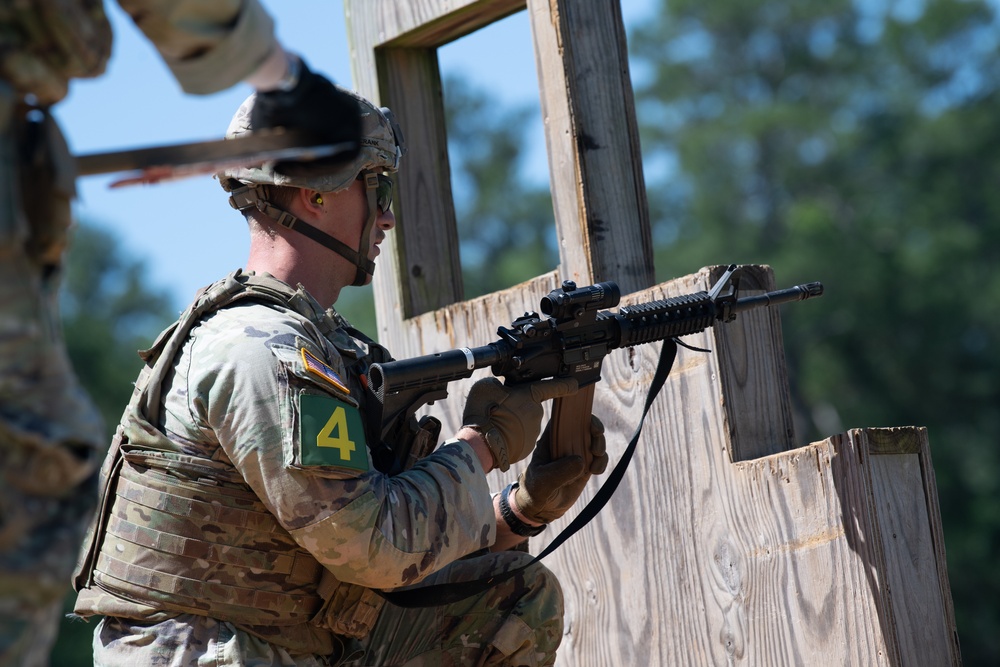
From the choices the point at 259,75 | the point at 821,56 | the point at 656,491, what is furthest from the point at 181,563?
the point at 821,56

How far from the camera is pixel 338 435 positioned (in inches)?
116

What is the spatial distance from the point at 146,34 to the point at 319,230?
1301 mm

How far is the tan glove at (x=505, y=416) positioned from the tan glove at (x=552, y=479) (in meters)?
0.14

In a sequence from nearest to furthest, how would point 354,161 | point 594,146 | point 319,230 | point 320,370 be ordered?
point 320,370, point 354,161, point 319,230, point 594,146

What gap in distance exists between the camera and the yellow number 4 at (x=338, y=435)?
2896 mm

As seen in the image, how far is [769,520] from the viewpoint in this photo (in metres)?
3.63

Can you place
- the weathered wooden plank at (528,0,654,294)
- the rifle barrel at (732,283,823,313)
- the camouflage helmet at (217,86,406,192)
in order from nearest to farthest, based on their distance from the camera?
the camouflage helmet at (217,86,406,192)
the rifle barrel at (732,283,823,313)
the weathered wooden plank at (528,0,654,294)

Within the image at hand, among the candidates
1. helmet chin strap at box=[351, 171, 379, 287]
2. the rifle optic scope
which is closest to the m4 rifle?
the rifle optic scope

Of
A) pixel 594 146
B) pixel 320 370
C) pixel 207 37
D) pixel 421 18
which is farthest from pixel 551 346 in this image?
pixel 421 18

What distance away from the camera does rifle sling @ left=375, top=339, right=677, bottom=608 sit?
3318mm

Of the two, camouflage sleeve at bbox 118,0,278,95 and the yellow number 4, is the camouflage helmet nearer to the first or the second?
the yellow number 4

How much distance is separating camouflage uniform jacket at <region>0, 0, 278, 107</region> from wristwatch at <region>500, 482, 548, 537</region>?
1.79 metres

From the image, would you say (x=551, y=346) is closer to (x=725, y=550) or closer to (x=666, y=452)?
(x=666, y=452)

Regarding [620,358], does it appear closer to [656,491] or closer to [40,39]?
[656,491]
